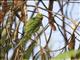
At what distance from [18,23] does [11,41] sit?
5 centimetres

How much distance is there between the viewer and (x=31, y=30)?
0.43 metres

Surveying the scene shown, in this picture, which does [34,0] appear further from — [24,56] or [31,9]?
[24,56]

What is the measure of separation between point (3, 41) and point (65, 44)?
0.53 feet

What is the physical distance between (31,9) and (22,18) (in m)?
0.06

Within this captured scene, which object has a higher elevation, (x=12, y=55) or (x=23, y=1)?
(x=23, y=1)

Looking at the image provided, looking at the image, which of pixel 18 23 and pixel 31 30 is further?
pixel 18 23

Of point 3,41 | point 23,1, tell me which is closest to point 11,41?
point 3,41

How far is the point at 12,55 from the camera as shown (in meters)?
0.52

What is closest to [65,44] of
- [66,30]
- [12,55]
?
[66,30]

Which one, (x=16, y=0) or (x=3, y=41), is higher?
(x=16, y=0)

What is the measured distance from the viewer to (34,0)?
1.67ft

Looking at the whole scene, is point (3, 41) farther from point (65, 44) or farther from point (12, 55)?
point (65, 44)

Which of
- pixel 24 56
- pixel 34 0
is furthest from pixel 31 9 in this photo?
pixel 24 56

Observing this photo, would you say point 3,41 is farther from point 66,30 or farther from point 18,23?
point 66,30
